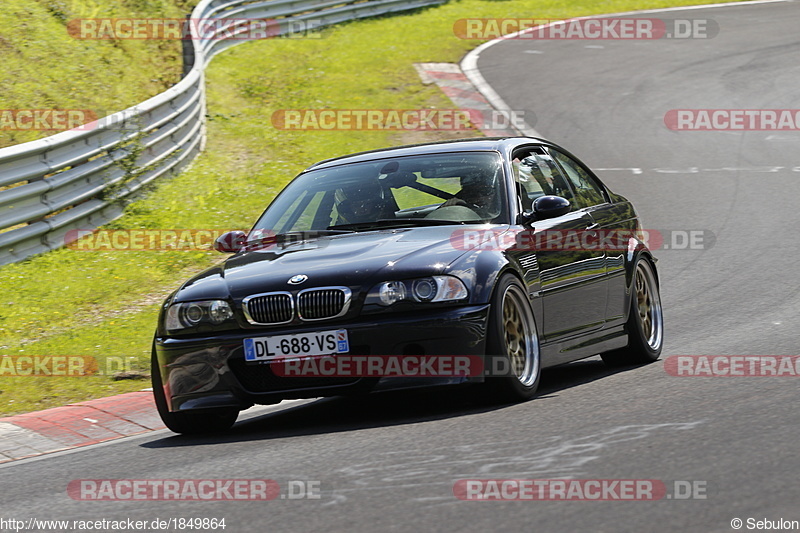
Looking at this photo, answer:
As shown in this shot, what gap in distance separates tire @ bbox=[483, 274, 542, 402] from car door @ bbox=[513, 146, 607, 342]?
0.30m

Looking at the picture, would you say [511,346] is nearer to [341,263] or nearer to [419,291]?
[419,291]

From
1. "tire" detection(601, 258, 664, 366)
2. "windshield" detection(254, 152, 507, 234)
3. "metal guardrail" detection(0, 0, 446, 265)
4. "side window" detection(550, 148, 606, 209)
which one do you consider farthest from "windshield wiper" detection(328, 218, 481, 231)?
"metal guardrail" detection(0, 0, 446, 265)

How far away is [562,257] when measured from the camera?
7652 mm

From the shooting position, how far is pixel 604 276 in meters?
8.19

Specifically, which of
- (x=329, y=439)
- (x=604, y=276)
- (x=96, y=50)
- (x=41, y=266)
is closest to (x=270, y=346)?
(x=329, y=439)

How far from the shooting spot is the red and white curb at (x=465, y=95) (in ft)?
66.7

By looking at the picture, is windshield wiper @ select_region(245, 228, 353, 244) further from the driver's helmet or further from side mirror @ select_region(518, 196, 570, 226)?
side mirror @ select_region(518, 196, 570, 226)

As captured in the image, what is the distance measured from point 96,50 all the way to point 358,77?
18.6ft

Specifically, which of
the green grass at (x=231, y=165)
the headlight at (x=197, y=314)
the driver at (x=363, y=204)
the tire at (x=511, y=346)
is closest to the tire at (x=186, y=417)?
the headlight at (x=197, y=314)

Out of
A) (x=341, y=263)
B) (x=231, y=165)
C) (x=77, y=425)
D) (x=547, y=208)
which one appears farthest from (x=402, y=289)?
(x=231, y=165)

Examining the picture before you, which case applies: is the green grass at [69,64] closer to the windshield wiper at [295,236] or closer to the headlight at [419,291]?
the windshield wiper at [295,236]

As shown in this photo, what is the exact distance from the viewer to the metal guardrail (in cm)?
1202

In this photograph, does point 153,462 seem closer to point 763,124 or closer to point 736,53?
point 763,124

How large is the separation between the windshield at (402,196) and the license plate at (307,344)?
121 centimetres
